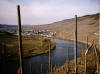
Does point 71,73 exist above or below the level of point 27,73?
above

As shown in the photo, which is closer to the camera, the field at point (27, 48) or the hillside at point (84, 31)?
the field at point (27, 48)

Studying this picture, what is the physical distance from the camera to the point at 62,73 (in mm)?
12906

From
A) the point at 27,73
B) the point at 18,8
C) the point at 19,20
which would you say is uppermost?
the point at 18,8

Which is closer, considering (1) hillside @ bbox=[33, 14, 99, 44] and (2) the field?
(2) the field

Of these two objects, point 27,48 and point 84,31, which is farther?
point 84,31

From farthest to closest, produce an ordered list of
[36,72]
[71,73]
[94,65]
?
[36,72] → [94,65] → [71,73]

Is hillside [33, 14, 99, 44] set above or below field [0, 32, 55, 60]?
above

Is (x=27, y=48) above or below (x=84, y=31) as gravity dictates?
below

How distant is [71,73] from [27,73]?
727cm

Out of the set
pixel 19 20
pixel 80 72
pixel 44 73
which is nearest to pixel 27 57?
pixel 44 73

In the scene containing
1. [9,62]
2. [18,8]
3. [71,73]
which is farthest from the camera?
[9,62]

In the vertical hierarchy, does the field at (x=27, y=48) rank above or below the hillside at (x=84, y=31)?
below

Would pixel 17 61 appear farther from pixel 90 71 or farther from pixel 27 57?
pixel 90 71

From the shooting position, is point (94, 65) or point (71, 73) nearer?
point (71, 73)
